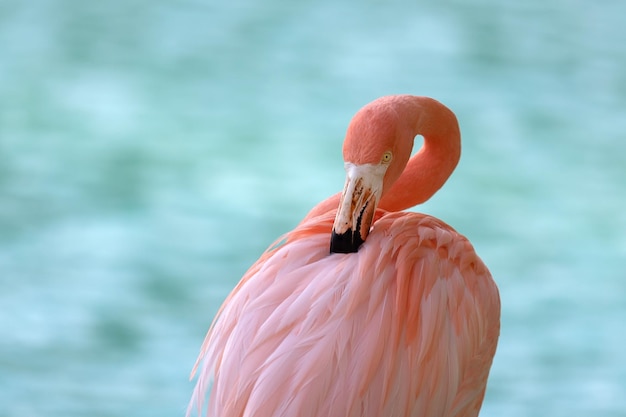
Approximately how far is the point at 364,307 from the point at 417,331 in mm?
126

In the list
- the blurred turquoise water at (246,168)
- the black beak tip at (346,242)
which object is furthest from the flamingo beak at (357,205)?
the blurred turquoise water at (246,168)

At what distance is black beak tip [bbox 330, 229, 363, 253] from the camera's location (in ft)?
7.32

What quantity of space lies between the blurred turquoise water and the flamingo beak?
2.08 meters

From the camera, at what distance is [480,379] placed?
7.82 feet

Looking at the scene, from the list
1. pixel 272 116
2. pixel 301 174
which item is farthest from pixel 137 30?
pixel 301 174

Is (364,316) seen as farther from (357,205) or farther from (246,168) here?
(246,168)

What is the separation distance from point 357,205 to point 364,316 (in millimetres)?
238

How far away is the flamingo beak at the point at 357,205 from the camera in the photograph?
221 cm

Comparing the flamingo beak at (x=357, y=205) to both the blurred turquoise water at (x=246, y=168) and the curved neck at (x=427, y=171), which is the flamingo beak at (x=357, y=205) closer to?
the curved neck at (x=427, y=171)

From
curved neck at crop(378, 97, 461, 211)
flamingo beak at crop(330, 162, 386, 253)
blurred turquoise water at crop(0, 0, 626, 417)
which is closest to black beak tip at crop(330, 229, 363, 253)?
flamingo beak at crop(330, 162, 386, 253)

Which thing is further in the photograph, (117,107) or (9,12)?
(9,12)

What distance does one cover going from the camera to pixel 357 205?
2.21 meters

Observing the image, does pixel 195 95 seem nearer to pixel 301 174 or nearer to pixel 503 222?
pixel 301 174

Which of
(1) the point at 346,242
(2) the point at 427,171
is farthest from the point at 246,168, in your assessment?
(1) the point at 346,242
